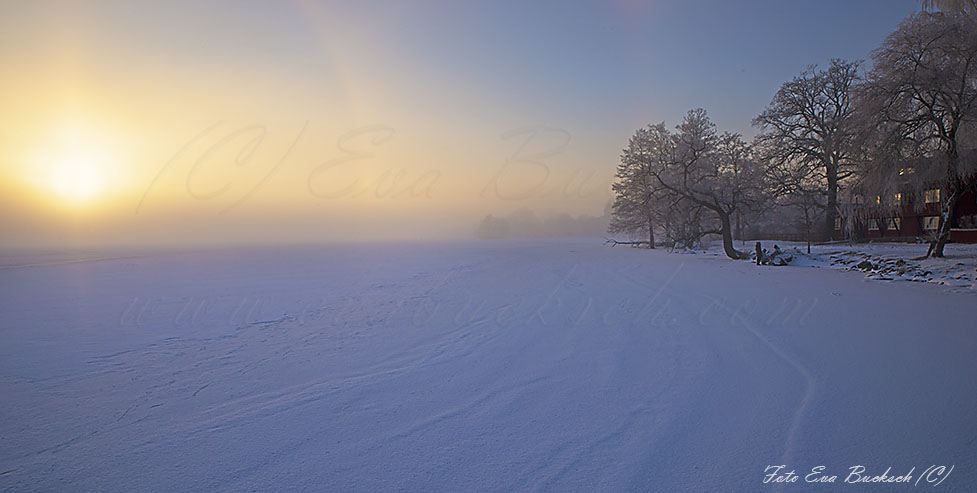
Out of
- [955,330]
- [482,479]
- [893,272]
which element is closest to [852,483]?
[482,479]

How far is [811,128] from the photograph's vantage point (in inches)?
1012

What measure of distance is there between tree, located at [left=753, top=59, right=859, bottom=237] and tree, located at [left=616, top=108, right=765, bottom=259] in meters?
2.15

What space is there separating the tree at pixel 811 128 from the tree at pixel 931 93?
12.5 meters

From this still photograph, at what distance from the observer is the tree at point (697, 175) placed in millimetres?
21688

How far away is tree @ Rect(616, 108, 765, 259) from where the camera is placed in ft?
71.2

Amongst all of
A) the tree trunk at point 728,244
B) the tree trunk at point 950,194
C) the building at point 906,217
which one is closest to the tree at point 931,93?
the tree trunk at point 950,194

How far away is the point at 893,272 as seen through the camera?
1173 cm

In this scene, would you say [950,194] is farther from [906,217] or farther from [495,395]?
[906,217]

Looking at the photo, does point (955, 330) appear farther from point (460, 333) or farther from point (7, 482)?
point (7, 482)

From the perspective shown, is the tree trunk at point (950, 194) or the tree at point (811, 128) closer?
the tree trunk at point (950, 194)

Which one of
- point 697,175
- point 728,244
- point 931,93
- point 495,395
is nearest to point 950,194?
point 931,93

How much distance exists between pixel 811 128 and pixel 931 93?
15199 millimetres

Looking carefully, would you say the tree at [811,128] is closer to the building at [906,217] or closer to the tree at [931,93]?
the building at [906,217]

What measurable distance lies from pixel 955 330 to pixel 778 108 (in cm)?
2529
